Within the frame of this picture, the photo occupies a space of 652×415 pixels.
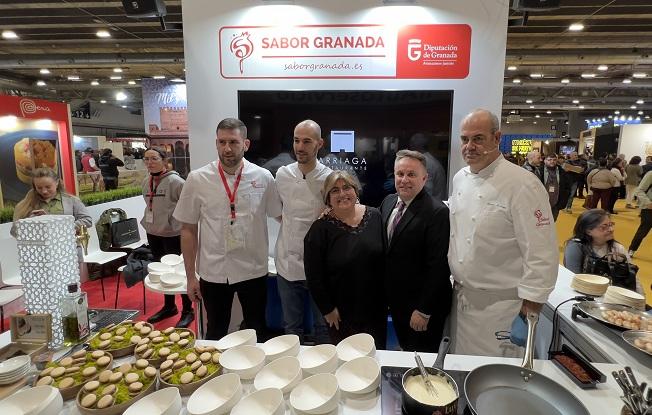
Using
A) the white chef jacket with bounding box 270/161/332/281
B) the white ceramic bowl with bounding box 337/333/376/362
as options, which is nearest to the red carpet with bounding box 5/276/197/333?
the white chef jacket with bounding box 270/161/332/281

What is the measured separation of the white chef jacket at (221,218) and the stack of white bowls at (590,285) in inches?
71.7

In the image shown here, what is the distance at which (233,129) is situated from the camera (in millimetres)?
2148

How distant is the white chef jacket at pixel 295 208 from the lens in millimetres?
2393

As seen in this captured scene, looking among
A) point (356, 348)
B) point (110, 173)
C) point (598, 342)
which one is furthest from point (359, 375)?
point (110, 173)

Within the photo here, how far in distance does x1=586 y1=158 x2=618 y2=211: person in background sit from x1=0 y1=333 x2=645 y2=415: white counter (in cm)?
903

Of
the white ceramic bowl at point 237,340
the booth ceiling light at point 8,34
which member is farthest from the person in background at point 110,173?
the white ceramic bowl at point 237,340

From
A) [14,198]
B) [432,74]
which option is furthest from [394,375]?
[14,198]

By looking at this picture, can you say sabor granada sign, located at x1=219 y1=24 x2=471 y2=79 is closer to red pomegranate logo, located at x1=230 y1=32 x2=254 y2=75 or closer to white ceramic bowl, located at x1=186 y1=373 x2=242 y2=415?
red pomegranate logo, located at x1=230 y1=32 x2=254 y2=75

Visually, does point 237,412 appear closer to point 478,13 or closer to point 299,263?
point 299,263

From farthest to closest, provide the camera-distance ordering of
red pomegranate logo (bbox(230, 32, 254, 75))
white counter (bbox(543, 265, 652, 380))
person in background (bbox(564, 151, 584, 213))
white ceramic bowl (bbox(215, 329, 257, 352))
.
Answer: person in background (bbox(564, 151, 584, 213)) → red pomegranate logo (bbox(230, 32, 254, 75)) → white counter (bbox(543, 265, 652, 380)) → white ceramic bowl (bbox(215, 329, 257, 352))

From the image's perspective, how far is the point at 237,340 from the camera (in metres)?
1.35

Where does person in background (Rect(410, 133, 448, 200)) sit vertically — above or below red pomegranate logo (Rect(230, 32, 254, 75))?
below

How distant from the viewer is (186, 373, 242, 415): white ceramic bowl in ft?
3.25

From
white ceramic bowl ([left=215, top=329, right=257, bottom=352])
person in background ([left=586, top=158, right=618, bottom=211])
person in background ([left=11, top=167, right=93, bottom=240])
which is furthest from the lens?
person in background ([left=586, top=158, right=618, bottom=211])
